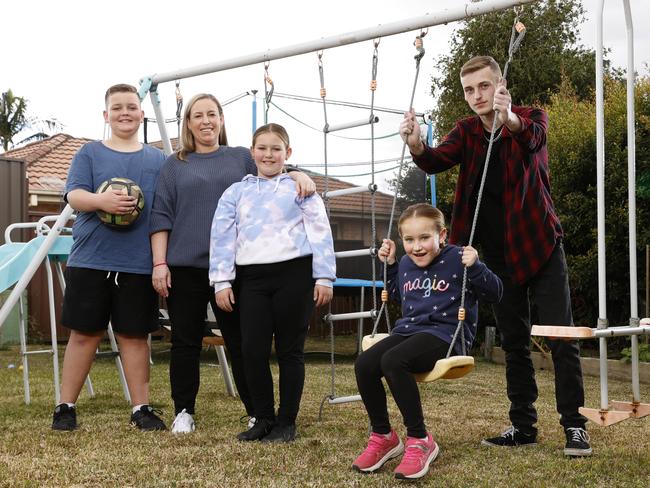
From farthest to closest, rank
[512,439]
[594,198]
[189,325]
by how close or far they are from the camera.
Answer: [594,198]
[189,325]
[512,439]

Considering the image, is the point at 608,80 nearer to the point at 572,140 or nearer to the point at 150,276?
the point at 572,140

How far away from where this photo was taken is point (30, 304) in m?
10.6

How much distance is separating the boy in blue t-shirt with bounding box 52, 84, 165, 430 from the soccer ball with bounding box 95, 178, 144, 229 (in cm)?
3

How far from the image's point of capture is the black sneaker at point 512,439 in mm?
3449

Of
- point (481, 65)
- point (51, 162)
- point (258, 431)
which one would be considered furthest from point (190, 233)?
point (51, 162)

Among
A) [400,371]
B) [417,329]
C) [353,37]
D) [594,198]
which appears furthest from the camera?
[594,198]

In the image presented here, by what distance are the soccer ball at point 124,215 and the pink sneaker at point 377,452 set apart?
4.91 ft

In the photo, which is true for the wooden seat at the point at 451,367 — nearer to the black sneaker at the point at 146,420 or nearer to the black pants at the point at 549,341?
the black pants at the point at 549,341

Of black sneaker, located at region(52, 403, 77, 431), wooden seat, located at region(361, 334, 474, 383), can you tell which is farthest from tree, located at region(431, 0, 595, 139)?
wooden seat, located at region(361, 334, 474, 383)

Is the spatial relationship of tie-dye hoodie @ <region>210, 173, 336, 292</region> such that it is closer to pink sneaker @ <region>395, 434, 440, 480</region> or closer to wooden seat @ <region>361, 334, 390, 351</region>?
wooden seat @ <region>361, 334, 390, 351</region>

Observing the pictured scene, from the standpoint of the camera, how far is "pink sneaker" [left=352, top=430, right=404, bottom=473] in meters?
2.95

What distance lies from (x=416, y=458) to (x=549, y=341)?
2.47 feet

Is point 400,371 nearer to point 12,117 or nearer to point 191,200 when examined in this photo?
point 191,200

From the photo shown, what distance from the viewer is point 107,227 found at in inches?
150
